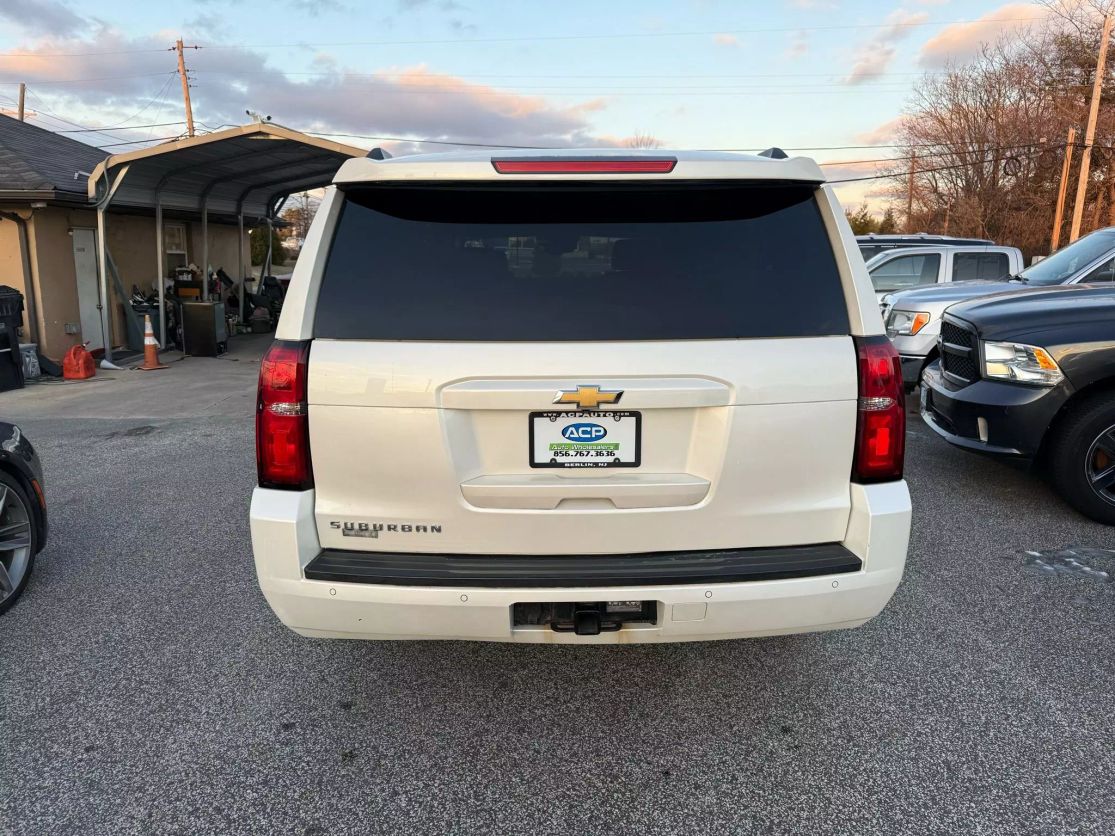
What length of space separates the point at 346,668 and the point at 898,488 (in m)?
2.34

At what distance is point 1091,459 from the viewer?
5023 millimetres

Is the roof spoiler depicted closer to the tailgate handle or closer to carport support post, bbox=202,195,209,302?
the tailgate handle

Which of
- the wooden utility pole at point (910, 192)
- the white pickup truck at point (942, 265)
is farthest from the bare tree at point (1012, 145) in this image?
the white pickup truck at point (942, 265)

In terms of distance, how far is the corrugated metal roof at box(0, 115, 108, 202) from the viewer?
12008 mm

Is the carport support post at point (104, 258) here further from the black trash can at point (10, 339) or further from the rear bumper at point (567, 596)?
the rear bumper at point (567, 596)

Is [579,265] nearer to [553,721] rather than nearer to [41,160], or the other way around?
[553,721]

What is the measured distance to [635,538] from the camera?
254cm

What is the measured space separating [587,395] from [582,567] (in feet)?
1.86

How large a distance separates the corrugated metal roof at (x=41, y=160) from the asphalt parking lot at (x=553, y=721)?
33.6 ft

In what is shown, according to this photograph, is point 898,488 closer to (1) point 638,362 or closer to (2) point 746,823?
(1) point 638,362

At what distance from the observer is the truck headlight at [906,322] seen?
841cm

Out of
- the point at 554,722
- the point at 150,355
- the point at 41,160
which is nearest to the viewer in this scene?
the point at 554,722

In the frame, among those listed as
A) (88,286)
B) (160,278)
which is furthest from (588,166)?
(88,286)

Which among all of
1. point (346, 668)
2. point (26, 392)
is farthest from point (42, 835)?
point (26, 392)
